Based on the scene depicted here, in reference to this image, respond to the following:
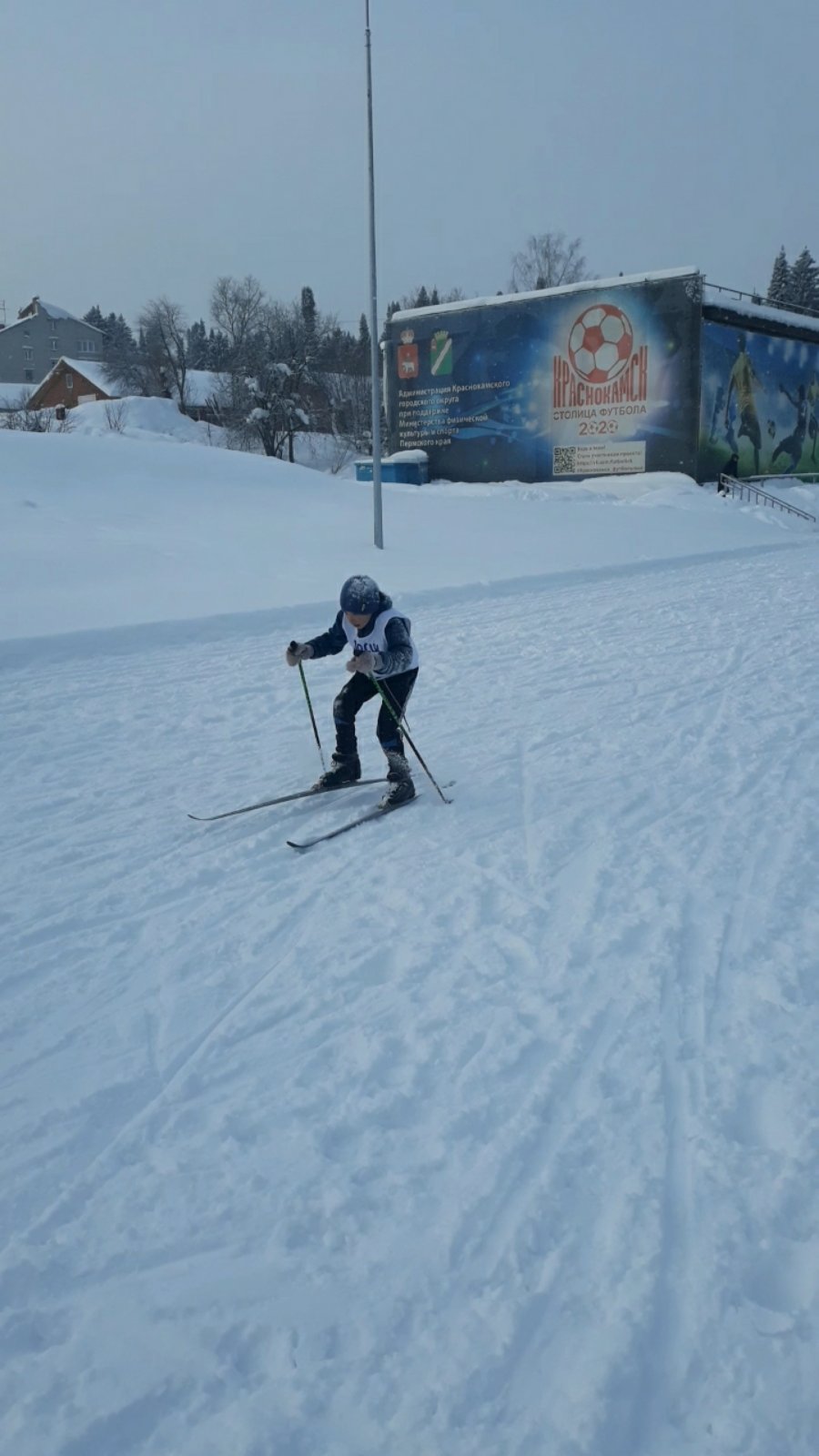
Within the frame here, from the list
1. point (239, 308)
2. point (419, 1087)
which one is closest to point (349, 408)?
point (239, 308)

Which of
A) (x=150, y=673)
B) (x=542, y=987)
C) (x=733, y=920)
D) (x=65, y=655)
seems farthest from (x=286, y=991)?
(x=65, y=655)

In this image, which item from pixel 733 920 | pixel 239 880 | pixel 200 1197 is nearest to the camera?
pixel 200 1197

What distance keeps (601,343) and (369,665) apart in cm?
2908

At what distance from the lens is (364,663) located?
5.30 metres

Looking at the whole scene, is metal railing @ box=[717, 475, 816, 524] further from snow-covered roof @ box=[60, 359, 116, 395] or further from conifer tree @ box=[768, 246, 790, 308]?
conifer tree @ box=[768, 246, 790, 308]

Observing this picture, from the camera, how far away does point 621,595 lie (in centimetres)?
1405

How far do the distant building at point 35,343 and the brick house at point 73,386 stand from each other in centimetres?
2026

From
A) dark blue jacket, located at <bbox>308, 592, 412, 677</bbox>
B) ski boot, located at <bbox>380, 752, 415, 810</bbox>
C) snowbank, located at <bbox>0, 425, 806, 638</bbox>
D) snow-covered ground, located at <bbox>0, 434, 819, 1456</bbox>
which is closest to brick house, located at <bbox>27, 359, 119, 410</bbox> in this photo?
snowbank, located at <bbox>0, 425, 806, 638</bbox>

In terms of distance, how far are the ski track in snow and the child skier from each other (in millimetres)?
346

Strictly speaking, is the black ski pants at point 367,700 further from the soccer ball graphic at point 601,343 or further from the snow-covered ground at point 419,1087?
the soccer ball graphic at point 601,343

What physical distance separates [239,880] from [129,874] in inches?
21.8

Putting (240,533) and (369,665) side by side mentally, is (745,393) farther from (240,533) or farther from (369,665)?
(369,665)

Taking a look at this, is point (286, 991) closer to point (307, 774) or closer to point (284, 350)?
point (307, 774)

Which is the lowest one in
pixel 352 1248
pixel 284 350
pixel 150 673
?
pixel 352 1248
